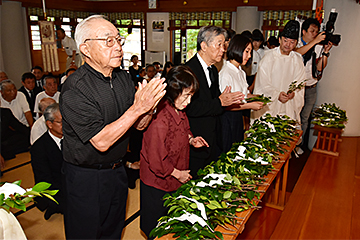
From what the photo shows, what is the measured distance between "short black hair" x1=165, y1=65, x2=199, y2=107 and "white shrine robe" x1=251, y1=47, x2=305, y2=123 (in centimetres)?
201

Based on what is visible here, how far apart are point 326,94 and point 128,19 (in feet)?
28.6

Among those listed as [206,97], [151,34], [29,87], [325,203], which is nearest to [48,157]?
[206,97]

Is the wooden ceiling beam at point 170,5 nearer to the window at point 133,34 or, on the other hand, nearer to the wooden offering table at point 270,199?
the window at point 133,34

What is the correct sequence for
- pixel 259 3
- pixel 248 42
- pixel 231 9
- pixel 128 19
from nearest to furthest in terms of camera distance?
1. pixel 248 42
2. pixel 259 3
3. pixel 231 9
4. pixel 128 19

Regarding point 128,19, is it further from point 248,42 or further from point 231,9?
point 248,42

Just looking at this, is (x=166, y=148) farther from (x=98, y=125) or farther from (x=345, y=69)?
A: (x=345, y=69)

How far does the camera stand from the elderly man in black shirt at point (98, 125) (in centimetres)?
143

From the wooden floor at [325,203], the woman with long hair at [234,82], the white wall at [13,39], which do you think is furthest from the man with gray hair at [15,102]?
the wooden floor at [325,203]

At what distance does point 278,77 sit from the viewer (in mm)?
3709

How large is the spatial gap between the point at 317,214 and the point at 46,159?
97.6 inches

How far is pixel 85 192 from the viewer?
1.65 m

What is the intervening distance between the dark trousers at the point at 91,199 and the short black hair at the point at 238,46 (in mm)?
1860

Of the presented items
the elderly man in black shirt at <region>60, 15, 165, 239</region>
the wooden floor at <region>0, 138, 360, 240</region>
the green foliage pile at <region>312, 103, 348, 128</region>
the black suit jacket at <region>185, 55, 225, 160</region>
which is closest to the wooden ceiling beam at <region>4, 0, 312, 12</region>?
the green foliage pile at <region>312, 103, 348, 128</region>

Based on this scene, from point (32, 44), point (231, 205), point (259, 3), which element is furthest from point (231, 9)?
point (231, 205)
